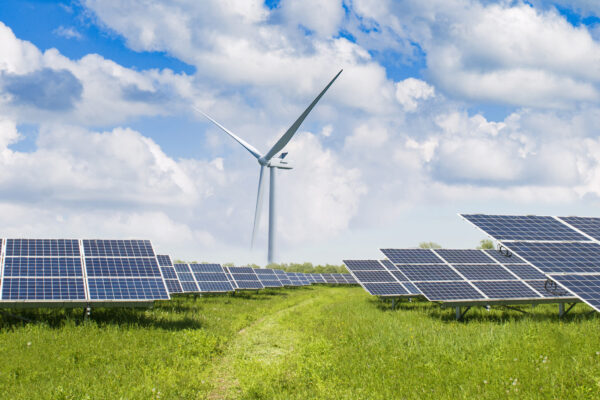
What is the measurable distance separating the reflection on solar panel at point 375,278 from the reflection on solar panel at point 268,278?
10.8 m

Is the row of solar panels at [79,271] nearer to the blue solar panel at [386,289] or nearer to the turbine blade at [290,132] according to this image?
the blue solar panel at [386,289]

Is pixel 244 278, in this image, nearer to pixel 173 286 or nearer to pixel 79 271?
pixel 173 286

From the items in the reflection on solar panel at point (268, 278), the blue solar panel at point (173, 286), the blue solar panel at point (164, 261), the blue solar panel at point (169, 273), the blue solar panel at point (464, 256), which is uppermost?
the blue solar panel at point (464, 256)

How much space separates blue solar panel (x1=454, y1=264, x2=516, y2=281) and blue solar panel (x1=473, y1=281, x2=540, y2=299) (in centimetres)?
78

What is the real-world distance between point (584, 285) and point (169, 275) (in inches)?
948

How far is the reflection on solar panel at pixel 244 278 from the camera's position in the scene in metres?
38.5

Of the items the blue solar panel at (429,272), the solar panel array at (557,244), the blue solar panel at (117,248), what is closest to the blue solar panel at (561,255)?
the solar panel array at (557,244)

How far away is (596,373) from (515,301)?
9700 millimetres

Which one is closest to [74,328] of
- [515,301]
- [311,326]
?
[311,326]

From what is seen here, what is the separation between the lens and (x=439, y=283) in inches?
867

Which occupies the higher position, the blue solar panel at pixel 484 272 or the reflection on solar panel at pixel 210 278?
the blue solar panel at pixel 484 272

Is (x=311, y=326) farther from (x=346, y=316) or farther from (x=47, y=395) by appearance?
(x=47, y=395)

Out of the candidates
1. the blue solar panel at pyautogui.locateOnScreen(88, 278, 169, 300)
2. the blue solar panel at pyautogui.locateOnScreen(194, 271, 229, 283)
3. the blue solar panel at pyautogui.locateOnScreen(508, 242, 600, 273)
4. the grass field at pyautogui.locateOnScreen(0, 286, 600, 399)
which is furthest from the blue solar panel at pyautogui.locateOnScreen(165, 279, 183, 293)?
the blue solar panel at pyautogui.locateOnScreen(508, 242, 600, 273)

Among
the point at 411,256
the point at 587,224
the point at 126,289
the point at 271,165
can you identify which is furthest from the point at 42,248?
the point at 271,165
